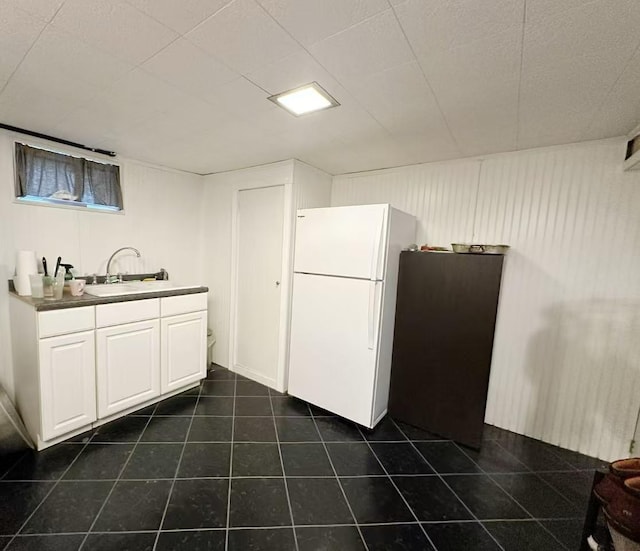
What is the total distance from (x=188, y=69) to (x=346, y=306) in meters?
1.75

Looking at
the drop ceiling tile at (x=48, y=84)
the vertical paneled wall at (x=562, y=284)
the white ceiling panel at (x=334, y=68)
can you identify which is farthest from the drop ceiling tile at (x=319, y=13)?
the vertical paneled wall at (x=562, y=284)

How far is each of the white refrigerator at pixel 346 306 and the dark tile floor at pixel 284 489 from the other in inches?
12.0

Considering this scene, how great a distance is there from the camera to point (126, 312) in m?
2.27

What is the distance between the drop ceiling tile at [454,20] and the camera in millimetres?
957

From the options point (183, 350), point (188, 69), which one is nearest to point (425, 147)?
point (188, 69)

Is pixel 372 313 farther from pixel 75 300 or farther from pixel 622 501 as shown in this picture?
pixel 75 300

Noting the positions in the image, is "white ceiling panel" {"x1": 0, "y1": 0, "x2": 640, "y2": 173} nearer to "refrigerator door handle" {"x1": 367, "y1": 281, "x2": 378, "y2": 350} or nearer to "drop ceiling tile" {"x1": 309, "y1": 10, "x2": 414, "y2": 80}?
"drop ceiling tile" {"x1": 309, "y1": 10, "x2": 414, "y2": 80}

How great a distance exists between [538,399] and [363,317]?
1.50 meters

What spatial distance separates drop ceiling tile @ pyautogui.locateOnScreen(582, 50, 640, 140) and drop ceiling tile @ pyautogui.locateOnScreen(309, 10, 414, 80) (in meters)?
0.92

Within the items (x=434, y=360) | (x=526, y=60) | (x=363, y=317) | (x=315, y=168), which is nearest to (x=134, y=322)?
(x=363, y=317)

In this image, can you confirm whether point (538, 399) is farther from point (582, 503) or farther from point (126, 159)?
point (126, 159)

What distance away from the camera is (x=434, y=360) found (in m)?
2.32

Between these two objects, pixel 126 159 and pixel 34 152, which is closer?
pixel 34 152

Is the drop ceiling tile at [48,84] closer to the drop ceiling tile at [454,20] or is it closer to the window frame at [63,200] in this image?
the window frame at [63,200]
